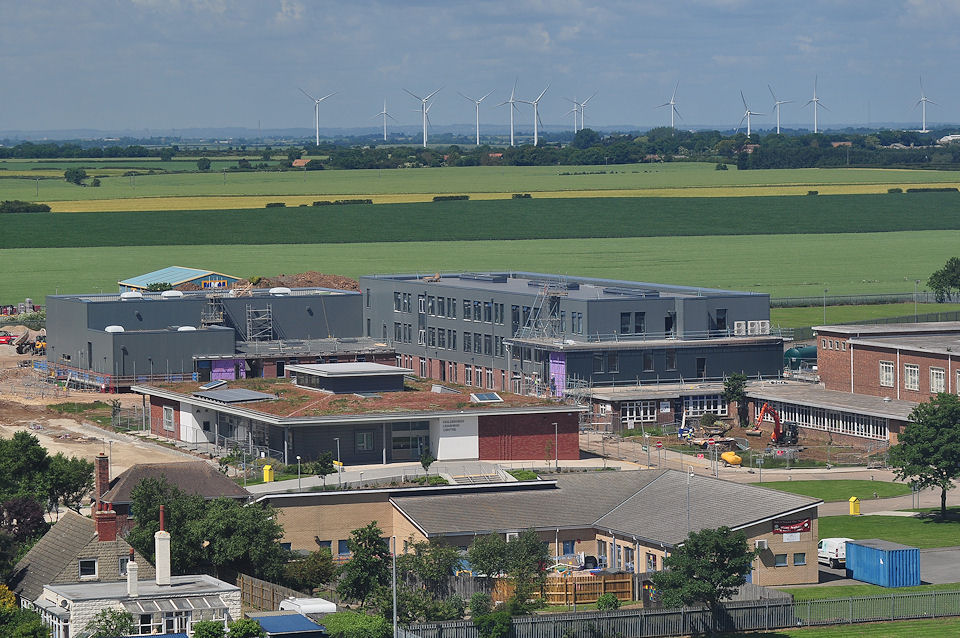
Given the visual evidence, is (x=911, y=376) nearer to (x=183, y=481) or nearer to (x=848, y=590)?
(x=848, y=590)

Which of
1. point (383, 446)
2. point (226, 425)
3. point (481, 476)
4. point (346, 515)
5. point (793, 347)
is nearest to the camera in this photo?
point (346, 515)

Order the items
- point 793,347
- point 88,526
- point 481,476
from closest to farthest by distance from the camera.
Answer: point 88,526
point 481,476
point 793,347

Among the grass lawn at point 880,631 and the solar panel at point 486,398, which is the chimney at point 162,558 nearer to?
the grass lawn at point 880,631

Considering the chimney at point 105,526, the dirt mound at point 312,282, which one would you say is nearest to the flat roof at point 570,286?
the dirt mound at point 312,282

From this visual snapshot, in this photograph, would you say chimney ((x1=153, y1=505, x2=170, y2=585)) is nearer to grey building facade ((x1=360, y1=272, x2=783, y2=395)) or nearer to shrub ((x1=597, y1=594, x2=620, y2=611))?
shrub ((x1=597, y1=594, x2=620, y2=611))

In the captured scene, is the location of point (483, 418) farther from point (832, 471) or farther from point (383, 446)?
point (832, 471)

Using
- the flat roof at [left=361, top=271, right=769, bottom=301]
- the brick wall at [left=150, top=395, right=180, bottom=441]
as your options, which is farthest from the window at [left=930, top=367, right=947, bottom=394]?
the brick wall at [left=150, top=395, right=180, bottom=441]

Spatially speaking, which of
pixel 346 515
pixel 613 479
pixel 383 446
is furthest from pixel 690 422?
pixel 346 515
